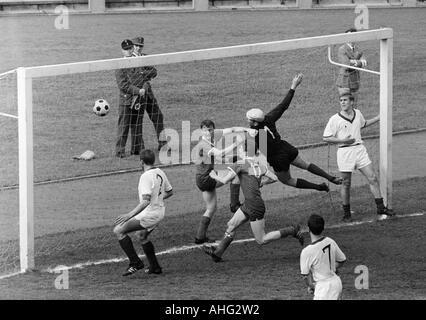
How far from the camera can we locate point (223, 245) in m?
16.1

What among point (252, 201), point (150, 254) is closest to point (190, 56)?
point (252, 201)

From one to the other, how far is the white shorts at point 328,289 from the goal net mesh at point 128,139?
13.2 feet

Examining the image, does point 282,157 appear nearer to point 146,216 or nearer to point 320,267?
point 146,216

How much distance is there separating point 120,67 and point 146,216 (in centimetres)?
241

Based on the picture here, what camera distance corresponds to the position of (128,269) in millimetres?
15570

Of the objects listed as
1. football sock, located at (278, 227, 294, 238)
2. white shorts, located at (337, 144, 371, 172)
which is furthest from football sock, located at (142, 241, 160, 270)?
white shorts, located at (337, 144, 371, 172)

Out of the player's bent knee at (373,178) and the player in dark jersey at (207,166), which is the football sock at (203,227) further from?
the player's bent knee at (373,178)

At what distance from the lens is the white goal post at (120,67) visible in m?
15.8

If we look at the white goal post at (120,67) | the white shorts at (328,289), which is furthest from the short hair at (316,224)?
the white goal post at (120,67)

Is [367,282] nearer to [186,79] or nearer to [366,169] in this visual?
[366,169]

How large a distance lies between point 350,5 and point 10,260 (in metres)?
19.8

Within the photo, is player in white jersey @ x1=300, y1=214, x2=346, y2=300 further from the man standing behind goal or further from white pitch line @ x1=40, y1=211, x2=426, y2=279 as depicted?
the man standing behind goal

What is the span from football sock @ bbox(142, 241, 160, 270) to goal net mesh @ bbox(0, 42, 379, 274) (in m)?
1.12
